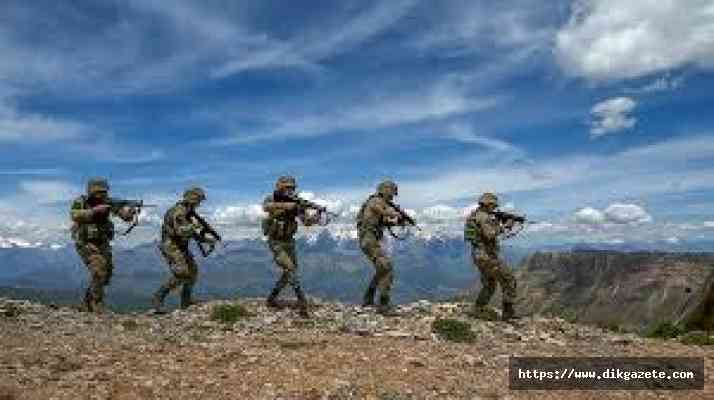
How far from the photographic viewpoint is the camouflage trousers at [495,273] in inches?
1093

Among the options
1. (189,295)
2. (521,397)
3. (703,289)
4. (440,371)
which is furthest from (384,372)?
(703,289)

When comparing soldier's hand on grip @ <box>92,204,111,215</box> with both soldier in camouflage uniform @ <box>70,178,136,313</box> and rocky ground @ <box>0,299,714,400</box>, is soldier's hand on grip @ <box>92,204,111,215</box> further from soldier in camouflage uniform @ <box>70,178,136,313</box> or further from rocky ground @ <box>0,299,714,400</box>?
rocky ground @ <box>0,299,714,400</box>

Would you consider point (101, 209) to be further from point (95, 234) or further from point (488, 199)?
point (488, 199)

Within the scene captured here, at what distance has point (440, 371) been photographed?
19.1m

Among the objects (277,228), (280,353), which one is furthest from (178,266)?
(280,353)

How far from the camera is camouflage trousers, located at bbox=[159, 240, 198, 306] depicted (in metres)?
27.8

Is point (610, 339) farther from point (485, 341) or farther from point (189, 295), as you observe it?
point (189, 295)

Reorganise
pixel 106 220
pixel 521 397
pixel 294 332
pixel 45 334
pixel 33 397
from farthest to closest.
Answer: pixel 106 220 → pixel 294 332 → pixel 45 334 → pixel 521 397 → pixel 33 397

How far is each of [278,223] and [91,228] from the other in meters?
6.23

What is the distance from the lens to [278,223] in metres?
27.8

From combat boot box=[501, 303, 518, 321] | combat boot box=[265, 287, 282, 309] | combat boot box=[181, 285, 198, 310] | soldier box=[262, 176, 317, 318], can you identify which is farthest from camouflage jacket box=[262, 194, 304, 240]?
combat boot box=[501, 303, 518, 321]

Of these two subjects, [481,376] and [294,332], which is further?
[294,332]

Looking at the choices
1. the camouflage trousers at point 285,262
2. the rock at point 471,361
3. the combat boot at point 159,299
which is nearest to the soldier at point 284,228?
the camouflage trousers at point 285,262

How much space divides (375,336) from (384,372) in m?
5.17
